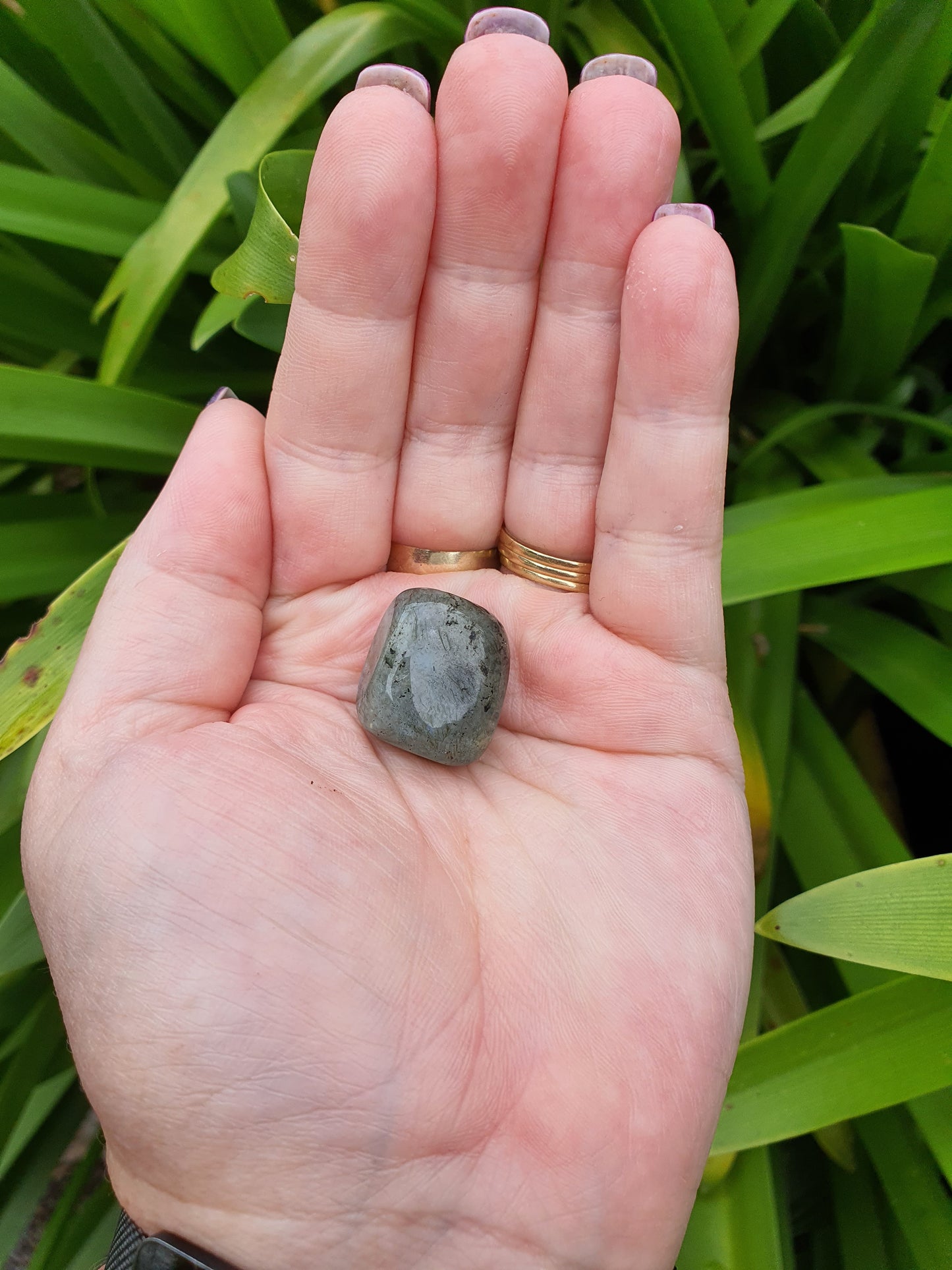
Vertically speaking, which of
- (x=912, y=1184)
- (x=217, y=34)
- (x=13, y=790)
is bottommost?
(x=912, y=1184)

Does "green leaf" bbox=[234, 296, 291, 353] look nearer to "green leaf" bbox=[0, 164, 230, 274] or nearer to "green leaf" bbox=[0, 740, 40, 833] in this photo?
"green leaf" bbox=[0, 164, 230, 274]

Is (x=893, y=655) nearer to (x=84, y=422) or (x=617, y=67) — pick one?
(x=617, y=67)

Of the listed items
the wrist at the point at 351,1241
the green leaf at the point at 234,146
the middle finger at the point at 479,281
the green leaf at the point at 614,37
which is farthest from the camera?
the green leaf at the point at 614,37

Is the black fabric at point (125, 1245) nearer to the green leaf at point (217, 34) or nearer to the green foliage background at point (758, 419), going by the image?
the green foliage background at point (758, 419)

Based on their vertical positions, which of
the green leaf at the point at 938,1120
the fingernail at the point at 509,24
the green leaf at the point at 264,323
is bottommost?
the green leaf at the point at 938,1120

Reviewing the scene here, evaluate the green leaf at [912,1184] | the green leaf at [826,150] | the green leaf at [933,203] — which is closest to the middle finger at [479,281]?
the green leaf at [826,150]

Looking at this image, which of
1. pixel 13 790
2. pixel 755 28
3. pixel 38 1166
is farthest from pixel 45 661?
pixel 755 28

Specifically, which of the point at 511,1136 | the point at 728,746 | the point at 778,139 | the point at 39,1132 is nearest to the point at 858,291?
the point at 778,139
